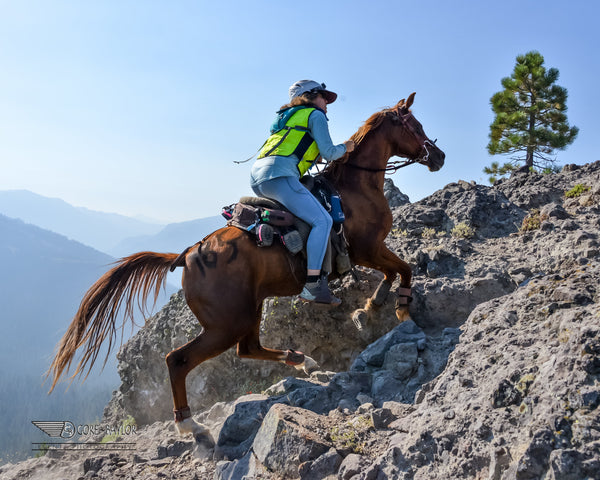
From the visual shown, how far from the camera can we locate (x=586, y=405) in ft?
9.40

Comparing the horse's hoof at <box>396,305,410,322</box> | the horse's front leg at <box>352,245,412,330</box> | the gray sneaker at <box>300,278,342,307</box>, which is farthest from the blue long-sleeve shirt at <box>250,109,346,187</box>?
the horse's hoof at <box>396,305,410,322</box>

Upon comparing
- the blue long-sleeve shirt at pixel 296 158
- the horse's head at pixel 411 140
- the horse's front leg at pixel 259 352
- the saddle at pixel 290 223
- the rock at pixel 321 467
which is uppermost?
the horse's head at pixel 411 140

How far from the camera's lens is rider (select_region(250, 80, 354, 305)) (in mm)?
6082

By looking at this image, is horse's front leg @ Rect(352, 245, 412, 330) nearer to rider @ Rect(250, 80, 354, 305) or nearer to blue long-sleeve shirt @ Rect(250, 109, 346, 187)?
rider @ Rect(250, 80, 354, 305)

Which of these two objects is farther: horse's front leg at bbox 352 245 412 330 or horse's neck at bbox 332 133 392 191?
horse's neck at bbox 332 133 392 191

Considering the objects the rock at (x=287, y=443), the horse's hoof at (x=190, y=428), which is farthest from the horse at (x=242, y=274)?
the rock at (x=287, y=443)

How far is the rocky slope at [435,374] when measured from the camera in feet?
10.3

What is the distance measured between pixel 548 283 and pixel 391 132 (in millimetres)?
3720

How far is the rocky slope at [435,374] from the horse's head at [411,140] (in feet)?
4.73

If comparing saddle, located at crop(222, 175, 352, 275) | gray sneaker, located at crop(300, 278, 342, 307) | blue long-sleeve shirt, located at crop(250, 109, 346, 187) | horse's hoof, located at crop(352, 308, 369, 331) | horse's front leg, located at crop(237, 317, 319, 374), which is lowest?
horse's front leg, located at crop(237, 317, 319, 374)

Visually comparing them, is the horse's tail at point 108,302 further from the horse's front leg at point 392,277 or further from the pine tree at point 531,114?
the pine tree at point 531,114

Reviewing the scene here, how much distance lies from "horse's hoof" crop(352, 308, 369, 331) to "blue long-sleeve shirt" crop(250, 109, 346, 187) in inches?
91.9

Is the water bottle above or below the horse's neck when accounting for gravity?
below

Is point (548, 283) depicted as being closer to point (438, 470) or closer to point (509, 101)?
point (438, 470)
